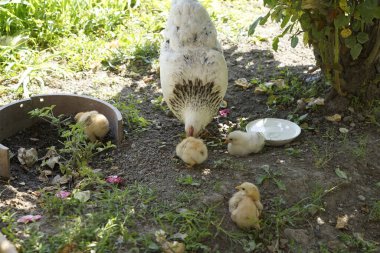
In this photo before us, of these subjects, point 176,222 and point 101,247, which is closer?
point 101,247

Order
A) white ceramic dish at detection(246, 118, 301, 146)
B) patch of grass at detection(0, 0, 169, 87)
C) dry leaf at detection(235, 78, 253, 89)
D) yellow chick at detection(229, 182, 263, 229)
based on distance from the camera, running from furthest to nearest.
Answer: patch of grass at detection(0, 0, 169, 87) → dry leaf at detection(235, 78, 253, 89) → white ceramic dish at detection(246, 118, 301, 146) → yellow chick at detection(229, 182, 263, 229)

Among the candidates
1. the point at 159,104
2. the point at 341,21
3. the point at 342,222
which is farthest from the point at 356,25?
the point at 159,104

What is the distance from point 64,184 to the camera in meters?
3.53

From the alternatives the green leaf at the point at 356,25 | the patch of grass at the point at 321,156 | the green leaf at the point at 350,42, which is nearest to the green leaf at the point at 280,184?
the patch of grass at the point at 321,156

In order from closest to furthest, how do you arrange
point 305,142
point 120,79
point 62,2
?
point 305,142 < point 120,79 < point 62,2

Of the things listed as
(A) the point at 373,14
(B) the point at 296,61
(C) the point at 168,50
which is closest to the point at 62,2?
(C) the point at 168,50

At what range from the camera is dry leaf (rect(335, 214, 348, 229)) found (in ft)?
10.6

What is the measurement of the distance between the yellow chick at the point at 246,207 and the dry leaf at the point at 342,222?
52cm

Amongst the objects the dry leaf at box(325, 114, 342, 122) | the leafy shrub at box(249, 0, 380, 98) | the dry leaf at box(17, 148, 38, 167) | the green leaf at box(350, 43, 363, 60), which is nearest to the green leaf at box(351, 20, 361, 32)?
the leafy shrub at box(249, 0, 380, 98)

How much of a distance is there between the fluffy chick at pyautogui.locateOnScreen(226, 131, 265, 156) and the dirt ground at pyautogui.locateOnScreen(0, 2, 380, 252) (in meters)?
0.06

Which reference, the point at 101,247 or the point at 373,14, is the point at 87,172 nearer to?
the point at 101,247

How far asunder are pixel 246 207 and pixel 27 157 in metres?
1.66

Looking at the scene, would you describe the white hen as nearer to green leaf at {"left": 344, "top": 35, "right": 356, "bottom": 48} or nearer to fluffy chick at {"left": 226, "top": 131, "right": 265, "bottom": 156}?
fluffy chick at {"left": 226, "top": 131, "right": 265, "bottom": 156}

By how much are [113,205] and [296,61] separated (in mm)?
2913
